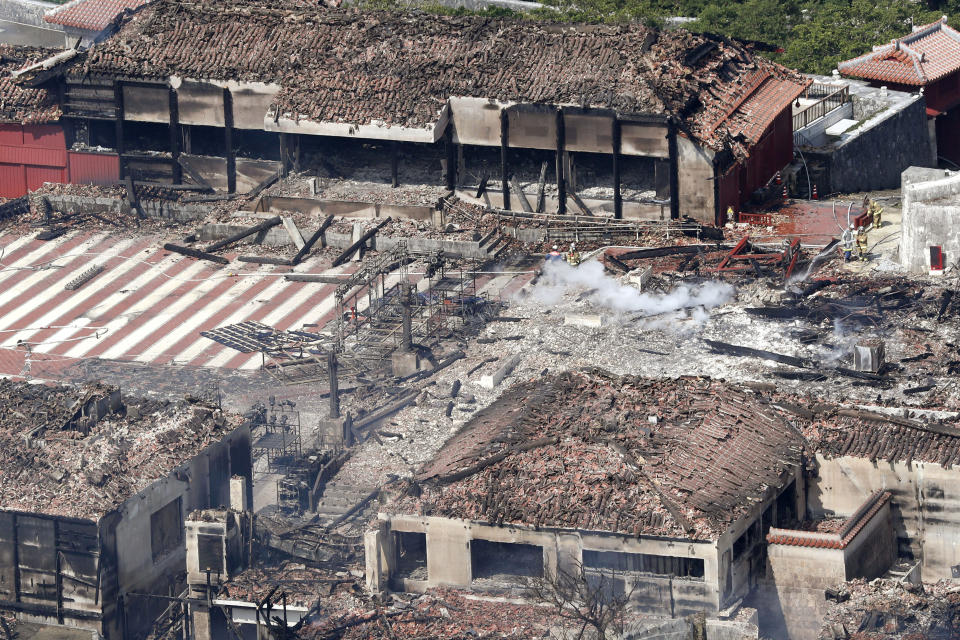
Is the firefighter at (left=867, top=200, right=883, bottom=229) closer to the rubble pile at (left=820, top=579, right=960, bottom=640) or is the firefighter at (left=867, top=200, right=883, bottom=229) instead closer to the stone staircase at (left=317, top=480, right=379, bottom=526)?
the stone staircase at (left=317, top=480, right=379, bottom=526)

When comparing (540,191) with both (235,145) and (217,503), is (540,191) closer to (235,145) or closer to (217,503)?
(235,145)

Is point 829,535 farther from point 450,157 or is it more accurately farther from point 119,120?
point 119,120

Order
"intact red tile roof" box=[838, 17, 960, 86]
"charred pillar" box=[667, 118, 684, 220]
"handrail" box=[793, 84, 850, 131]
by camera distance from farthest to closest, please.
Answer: "intact red tile roof" box=[838, 17, 960, 86] < "handrail" box=[793, 84, 850, 131] < "charred pillar" box=[667, 118, 684, 220]

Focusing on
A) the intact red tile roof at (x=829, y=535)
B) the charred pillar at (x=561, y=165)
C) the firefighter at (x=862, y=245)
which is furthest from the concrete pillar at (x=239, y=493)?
the firefighter at (x=862, y=245)

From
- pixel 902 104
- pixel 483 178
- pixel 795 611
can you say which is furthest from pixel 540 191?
pixel 795 611

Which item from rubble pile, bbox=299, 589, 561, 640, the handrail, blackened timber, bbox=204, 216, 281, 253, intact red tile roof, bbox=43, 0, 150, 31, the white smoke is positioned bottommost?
rubble pile, bbox=299, 589, 561, 640

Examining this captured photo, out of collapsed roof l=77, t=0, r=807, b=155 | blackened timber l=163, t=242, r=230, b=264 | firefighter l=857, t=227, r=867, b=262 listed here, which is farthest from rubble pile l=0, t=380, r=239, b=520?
firefighter l=857, t=227, r=867, b=262
